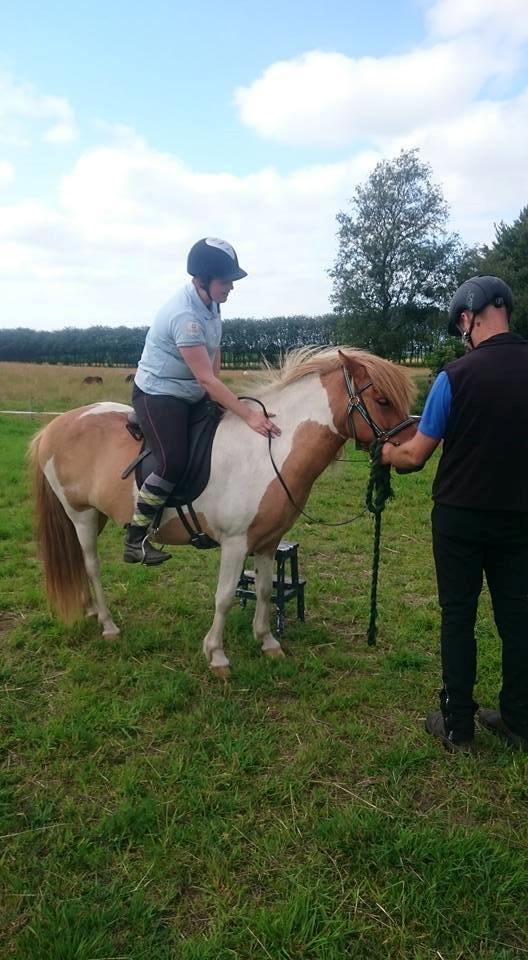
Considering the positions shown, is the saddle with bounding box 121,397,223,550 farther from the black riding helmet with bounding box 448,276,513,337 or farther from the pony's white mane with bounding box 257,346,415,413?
the black riding helmet with bounding box 448,276,513,337

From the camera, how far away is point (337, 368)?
3.80 metres

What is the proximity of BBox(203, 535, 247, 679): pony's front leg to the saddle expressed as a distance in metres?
0.25

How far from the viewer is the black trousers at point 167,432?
371cm

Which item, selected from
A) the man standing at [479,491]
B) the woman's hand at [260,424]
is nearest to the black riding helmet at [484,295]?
the man standing at [479,491]

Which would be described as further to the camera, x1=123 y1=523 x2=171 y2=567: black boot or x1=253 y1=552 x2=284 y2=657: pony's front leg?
x1=253 y1=552 x2=284 y2=657: pony's front leg

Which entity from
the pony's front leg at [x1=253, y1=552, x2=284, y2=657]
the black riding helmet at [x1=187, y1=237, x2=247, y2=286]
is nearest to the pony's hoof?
the pony's front leg at [x1=253, y1=552, x2=284, y2=657]

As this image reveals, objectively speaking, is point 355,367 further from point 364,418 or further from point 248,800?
point 248,800

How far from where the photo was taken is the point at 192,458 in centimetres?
382

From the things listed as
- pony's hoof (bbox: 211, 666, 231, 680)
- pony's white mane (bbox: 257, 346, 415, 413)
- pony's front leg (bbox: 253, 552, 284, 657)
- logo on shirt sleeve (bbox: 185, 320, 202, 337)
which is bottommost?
pony's hoof (bbox: 211, 666, 231, 680)

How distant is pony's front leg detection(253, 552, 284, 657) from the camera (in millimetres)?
4207

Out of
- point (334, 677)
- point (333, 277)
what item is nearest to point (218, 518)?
point (334, 677)

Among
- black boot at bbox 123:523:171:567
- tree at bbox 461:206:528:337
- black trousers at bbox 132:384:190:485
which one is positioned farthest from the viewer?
tree at bbox 461:206:528:337

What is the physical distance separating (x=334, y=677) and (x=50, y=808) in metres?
1.96

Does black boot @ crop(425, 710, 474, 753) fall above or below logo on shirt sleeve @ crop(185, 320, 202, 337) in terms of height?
below
